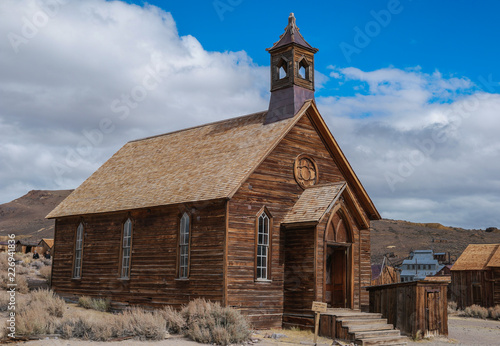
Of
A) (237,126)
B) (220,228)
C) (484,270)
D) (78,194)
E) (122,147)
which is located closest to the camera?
(220,228)

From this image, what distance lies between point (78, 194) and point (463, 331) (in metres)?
17.9

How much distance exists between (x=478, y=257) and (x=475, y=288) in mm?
2068

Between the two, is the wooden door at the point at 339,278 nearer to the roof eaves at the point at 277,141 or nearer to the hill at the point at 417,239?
the roof eaves at the point at 277,141

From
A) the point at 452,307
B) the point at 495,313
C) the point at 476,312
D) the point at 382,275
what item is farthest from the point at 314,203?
the point at 382,275

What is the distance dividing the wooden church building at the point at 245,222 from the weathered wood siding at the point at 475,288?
17.6m

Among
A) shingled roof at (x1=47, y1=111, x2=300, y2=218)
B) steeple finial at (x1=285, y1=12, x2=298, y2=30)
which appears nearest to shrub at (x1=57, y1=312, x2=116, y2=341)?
shingled roof at (x1=47, y1=111, x2=300, y2=218)

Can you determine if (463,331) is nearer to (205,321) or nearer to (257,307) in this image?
(257,307)

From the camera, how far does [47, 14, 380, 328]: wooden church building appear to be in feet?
59.2

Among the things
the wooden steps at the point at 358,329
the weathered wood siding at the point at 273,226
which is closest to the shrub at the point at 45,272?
the weathered wood siding at the point at 273,226

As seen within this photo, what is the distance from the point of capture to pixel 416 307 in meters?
18.3

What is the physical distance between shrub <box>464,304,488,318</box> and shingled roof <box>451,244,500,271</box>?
10.1 ft

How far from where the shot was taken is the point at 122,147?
29219mm

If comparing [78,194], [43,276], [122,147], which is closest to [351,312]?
[78,194]

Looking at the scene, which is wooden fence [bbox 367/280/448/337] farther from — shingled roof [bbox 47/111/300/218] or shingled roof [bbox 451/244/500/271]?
shingled roof [bbox 451/244/500/271]
